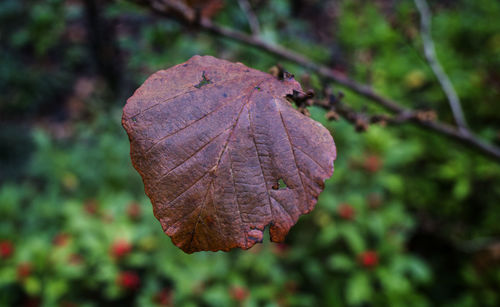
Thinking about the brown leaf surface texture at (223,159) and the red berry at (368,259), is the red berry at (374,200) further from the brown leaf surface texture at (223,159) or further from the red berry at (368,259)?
the brown leaf surface texture at (223,159)

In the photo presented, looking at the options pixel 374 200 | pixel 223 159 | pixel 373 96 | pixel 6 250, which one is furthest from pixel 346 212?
Result: pixel 6 250

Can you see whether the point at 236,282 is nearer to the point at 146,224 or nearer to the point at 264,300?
the point at 264,300

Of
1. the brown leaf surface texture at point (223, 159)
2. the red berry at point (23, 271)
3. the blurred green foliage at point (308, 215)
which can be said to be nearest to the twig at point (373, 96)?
the blurred green foliage at point (308, 215)

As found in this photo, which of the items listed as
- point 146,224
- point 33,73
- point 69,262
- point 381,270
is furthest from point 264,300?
point 33,73

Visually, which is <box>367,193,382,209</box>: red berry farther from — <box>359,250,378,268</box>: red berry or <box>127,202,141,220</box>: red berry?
<box>127,202,141,220</box>: red berry

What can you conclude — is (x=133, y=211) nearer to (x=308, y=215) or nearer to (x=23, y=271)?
(x=23, y=271)

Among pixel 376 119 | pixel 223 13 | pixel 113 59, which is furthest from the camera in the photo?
pixel 113 59
